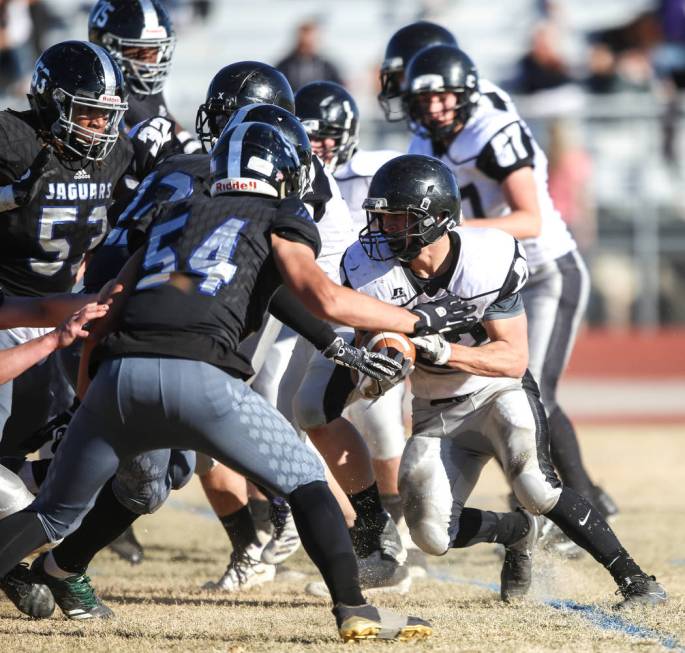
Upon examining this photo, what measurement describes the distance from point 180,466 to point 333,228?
1225 mm

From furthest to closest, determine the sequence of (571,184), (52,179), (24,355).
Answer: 1. (571,184)
2. (52,179)
3. (24,355)

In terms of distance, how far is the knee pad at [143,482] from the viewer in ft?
13.0

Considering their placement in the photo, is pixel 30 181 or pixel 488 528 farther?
pixel 30 181

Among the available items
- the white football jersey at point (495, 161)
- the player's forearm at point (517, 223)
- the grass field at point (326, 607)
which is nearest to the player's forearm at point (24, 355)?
the grass field at point (326, 607)

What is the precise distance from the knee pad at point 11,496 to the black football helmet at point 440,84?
2.55 meters

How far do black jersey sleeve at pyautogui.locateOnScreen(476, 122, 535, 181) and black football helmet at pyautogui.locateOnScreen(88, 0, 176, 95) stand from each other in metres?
1.49

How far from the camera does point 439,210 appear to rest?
170 inches

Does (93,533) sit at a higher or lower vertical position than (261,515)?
higher

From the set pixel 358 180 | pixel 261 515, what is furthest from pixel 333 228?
pixel 261 515

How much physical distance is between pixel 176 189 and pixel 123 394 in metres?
0.87

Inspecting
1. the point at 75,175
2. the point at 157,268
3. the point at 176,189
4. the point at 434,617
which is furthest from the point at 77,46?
the point at 434,617

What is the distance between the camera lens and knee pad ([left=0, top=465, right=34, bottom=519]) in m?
4.12

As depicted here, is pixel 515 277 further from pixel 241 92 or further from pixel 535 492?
pixel 241 92

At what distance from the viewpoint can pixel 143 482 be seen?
398cm
